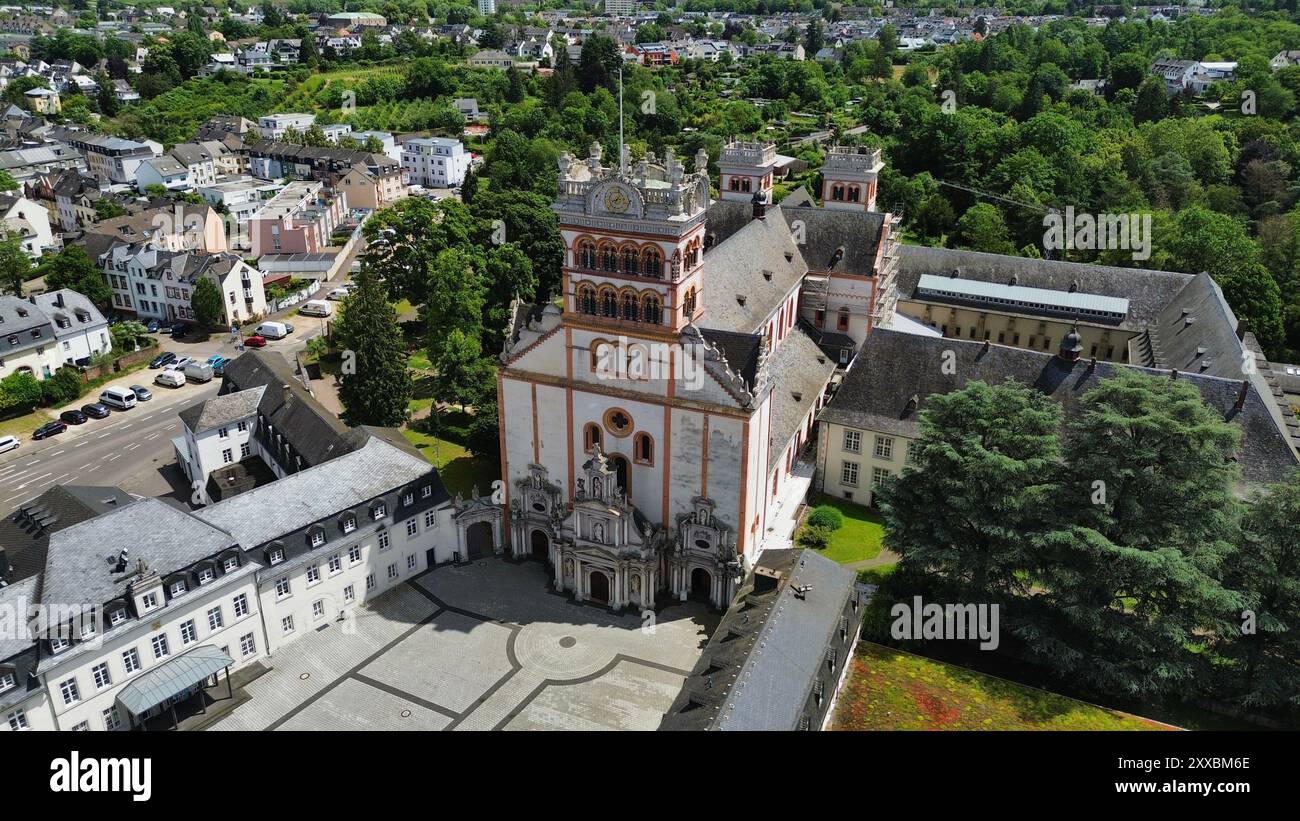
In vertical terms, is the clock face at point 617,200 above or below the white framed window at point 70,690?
above

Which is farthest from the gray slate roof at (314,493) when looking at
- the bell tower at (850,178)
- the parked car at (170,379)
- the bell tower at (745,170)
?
the bell tower at (850,178)

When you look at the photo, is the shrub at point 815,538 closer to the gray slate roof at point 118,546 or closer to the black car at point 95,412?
the gray slate roof at point 118,546

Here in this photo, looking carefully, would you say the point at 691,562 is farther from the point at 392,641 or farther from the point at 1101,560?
the point at 1101,560

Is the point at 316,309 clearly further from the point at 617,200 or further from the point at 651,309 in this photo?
the point at 651,309

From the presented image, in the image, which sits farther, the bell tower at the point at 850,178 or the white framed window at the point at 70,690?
the bell tower at the point at 850,178

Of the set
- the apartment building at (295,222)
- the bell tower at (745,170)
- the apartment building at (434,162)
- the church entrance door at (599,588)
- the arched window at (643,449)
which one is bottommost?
the church entrance door at (599,588)

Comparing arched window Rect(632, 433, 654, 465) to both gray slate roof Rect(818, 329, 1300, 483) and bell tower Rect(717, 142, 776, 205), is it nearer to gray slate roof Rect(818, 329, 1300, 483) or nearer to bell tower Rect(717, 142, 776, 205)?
gray slate roof Rect(818, 329, 1300, 483)

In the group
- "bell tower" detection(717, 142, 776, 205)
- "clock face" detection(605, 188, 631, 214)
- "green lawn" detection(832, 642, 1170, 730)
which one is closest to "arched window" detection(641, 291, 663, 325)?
"clock face" detection(605, 188, 631, 214)

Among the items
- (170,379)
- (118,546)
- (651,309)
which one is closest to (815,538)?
(651,309)
